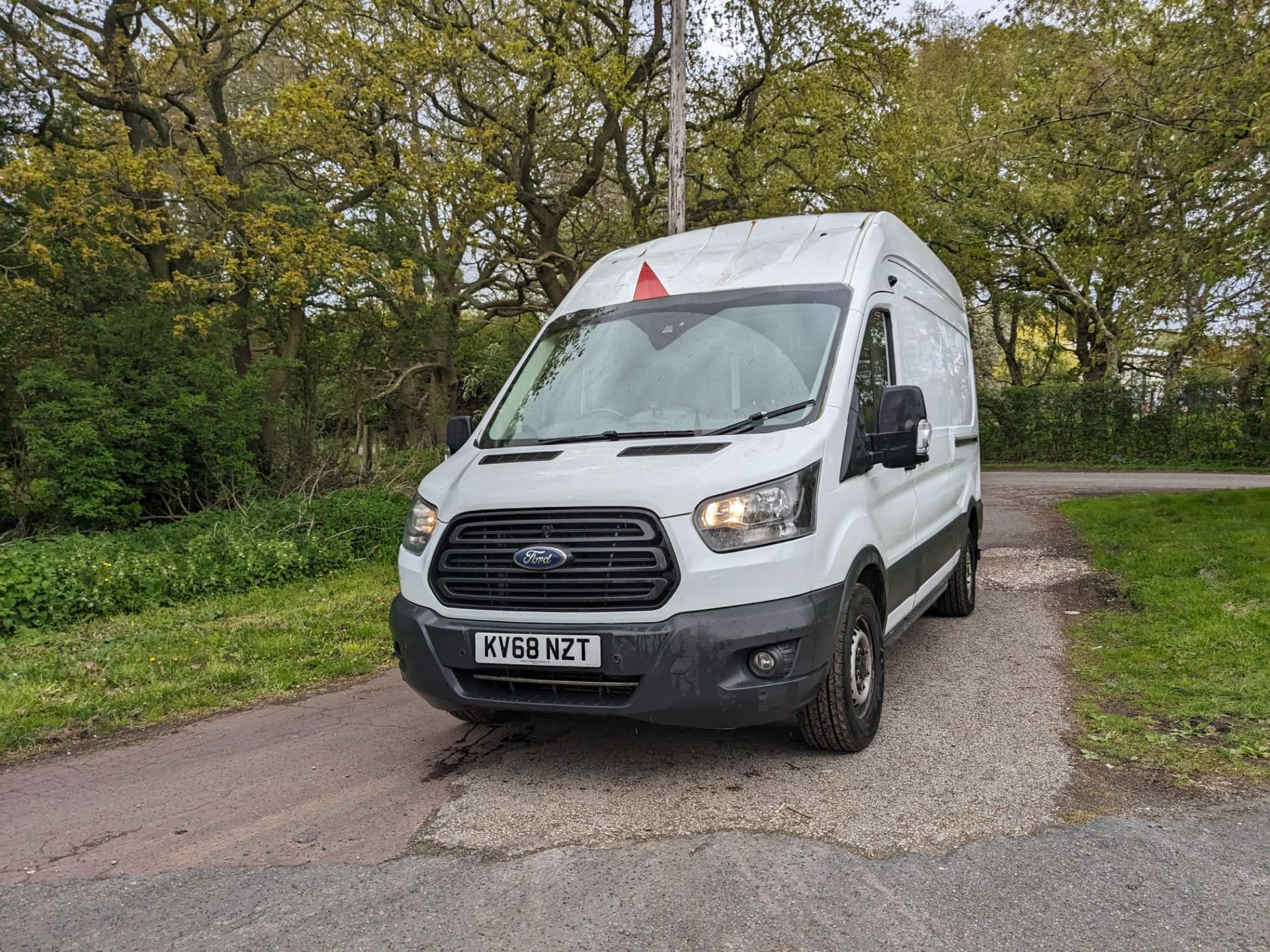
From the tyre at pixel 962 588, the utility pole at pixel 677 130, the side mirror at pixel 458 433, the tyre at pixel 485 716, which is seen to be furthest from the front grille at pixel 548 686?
the utility pole at pixel 677 130

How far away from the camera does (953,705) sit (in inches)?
195

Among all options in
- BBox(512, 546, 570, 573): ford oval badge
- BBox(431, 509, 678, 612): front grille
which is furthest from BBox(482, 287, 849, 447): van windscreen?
BBox(512, 546, 570, 573): ford oval badge

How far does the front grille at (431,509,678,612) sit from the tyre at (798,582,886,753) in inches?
35.4

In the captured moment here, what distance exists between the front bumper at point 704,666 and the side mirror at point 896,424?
870mm

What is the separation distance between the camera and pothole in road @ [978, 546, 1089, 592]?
8570 millimetres

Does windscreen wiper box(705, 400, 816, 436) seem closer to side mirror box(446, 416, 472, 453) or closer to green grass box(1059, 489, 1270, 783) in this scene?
side mirror box(446, 416, 472, 453)

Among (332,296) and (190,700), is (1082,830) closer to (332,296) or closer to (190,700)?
(190,700)

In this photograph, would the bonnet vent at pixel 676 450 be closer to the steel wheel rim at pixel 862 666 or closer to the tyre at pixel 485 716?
the steel wheel rim at pixel 862 666

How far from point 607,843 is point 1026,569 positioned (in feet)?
24.0

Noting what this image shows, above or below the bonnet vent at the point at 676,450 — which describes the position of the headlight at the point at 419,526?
below

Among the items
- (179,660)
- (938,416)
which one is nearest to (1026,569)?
(938,416)

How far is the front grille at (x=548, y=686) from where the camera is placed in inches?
146

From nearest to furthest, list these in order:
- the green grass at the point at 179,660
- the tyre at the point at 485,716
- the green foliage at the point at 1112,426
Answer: the tyre at the point at 485,716
the green grass at the point at 179,660
the green foliage at the point at 1112,426

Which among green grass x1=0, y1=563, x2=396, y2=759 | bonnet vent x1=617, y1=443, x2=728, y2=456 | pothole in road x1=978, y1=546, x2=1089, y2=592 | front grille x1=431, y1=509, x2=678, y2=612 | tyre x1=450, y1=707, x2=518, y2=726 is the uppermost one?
bonnet vent x1=617, y1=443, x2=728, y2=456
